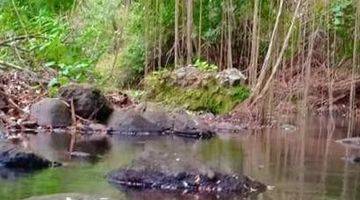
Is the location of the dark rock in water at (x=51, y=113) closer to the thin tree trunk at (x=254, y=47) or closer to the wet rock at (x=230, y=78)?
the thin tree trunk at (x=254, y=47)

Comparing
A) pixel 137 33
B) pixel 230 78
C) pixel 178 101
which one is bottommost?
pixel 178 101

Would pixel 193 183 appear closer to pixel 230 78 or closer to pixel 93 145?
pixel 93 145

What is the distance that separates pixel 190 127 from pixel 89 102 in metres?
1.74

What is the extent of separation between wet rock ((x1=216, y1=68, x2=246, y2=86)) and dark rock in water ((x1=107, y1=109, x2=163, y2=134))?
3.36m

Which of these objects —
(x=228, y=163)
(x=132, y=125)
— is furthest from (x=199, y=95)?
(x=228, y=163)

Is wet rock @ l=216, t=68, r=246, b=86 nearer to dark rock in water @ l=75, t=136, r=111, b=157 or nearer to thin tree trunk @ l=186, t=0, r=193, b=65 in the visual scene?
thin tree trunk @ l=186, t=0, r=193, b=65

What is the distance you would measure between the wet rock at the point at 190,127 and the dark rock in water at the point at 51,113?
5.67 feet

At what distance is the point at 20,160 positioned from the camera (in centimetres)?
957

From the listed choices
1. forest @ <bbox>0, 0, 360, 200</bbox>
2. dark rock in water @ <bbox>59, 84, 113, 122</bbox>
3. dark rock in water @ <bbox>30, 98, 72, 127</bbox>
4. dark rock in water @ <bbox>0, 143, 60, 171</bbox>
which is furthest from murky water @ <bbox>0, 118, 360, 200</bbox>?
dark rock in water @ <bbox>59, 84, 113, 122</bbox>

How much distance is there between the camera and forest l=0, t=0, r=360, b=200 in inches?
344

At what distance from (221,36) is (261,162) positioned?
31.5 ft

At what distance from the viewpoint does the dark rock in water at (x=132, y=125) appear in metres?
13.8

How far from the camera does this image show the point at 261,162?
10.7m

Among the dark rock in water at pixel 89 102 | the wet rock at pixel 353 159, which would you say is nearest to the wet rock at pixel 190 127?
the dark rock in water at pixel 89 102
